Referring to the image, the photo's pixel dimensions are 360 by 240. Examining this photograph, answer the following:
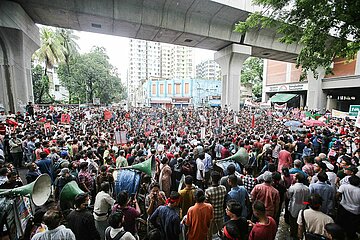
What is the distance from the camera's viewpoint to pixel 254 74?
42.4 m

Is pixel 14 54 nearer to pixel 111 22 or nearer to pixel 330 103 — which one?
pixel 111 22

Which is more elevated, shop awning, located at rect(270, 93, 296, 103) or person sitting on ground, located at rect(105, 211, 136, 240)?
shop awning, located at rect(270, 93, 296, 103)

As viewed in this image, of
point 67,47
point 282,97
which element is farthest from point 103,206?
point 67,47

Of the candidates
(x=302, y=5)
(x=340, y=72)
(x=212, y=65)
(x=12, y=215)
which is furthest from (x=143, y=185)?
(x=212, y=65)

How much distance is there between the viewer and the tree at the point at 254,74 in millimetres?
41656

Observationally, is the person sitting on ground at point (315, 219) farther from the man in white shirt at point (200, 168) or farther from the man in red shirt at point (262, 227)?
the man in white shirt at point (200, 168)

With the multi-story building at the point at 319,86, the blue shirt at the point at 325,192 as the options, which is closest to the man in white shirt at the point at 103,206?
the blue shirt at the point at 325,192

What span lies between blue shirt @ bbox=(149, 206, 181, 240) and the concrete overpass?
13.6m

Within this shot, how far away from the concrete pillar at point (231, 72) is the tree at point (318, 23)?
12.7 m

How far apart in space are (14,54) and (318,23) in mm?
16476

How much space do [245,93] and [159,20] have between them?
37483 mm

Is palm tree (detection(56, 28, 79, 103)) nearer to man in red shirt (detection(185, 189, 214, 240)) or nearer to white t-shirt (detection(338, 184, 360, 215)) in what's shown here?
man in red shirt (detection(185, 189, 214, 240))

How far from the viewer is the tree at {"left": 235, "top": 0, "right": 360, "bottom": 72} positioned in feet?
16.3

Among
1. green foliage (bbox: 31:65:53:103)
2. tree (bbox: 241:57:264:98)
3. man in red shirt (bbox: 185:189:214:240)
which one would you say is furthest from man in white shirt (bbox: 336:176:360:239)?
tree (bbox: 241:57:264:98)
